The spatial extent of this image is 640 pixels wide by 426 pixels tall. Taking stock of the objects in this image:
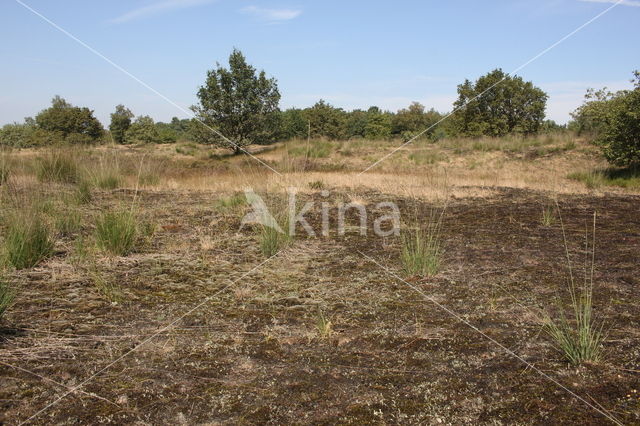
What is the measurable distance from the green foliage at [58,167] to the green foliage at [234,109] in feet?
47.6

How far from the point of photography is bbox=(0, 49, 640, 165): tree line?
1103 cm

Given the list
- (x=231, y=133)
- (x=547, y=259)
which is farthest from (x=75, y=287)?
(x=231, y=133)

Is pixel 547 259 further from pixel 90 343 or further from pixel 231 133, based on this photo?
pixel 231 133

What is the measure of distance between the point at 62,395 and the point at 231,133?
22.3m

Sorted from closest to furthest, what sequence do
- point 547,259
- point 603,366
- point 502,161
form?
point 603,366
point 547,259
point 502,161

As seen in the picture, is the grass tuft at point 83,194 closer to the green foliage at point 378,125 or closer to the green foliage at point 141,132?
the green foliage at point 141,132

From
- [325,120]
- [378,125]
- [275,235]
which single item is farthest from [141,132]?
[378,125]

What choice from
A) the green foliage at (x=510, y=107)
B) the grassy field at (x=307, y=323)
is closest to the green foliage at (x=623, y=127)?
the grassy field at (x=307, y=323)

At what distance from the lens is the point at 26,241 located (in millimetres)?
3584

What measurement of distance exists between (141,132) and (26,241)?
104ft

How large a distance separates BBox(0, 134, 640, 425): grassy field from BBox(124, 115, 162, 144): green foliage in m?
27.6

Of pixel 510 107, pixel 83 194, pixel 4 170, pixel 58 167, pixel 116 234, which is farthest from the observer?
pixel 510 107

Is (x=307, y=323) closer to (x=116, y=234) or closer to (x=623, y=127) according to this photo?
(x=116, y=234)

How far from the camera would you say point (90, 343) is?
241cm
